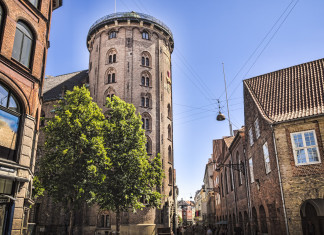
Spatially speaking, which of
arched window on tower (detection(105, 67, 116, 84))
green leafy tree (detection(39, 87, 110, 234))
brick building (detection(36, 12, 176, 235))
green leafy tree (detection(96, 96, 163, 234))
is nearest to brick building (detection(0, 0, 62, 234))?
green leafy tree (detection(39, 87, 110, 234))

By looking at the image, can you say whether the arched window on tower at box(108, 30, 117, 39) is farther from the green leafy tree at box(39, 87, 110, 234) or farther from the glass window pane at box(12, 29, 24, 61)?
the glass window pane at box(12, 29, 24, 61)

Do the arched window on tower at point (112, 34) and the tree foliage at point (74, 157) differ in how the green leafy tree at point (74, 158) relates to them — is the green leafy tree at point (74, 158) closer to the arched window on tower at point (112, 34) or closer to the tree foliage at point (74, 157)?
the tree foliage at point (74, 157)

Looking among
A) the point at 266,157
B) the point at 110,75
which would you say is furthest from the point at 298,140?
the point at 110,75

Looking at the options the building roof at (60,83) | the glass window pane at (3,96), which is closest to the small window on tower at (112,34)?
the building roof at (60,83)

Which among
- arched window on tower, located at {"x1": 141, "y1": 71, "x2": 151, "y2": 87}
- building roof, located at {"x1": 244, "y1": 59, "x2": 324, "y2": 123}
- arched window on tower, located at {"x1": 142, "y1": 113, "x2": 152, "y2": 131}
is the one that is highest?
arched window on tower, located at {"x1": 141, "y1": 71, "x2": 151, "y2": 87}

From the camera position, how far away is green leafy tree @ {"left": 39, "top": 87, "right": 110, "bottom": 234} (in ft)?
67.1

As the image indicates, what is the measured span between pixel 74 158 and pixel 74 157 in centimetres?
26

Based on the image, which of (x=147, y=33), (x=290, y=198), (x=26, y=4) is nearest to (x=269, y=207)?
(x=290, y=198)

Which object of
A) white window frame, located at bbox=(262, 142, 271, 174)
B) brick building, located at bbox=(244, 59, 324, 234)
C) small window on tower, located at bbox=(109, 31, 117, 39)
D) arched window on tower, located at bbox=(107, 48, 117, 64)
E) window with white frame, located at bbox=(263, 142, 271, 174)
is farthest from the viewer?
small window on tower, located at bbox=(109, 31, 117, 39)

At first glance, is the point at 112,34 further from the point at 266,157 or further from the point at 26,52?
the point at 266,157

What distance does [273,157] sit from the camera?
16391mm

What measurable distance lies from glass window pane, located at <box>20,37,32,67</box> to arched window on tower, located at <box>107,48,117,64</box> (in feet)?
86.0

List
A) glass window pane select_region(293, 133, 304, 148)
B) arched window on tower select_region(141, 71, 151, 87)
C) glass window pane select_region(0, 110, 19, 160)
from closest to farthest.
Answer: glass window pane select_region(0, 110, 19, 160)
glass window pane select_region(293, 133, 304, 148)
arched window on tower select_region(141, 71, 151, 87)

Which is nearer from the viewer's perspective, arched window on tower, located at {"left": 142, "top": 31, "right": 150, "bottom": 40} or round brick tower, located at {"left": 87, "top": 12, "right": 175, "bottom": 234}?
round brick tower, located at {"left": 87, "top": 12, "right": 175, "bottom": 234}
